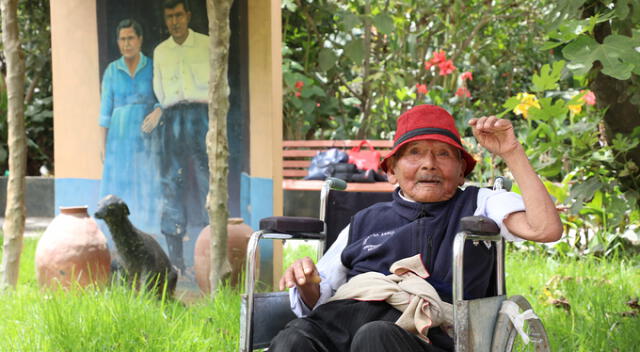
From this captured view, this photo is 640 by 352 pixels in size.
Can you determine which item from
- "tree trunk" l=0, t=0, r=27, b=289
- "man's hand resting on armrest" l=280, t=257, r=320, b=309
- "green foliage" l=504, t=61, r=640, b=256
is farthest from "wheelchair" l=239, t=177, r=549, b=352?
"tree trunk" l=0, t=0, r=27, b=289

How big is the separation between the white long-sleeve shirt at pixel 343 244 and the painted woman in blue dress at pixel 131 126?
1.92 meters

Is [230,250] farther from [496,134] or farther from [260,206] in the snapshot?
[496,134]

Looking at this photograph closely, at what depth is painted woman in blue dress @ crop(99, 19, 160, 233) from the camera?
172 inches

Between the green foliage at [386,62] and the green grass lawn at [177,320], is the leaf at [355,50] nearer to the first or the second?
the green grass lawn at [177,320]

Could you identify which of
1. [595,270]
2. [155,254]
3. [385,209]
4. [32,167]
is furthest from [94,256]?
[32,167]

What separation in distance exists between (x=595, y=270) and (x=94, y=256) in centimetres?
317

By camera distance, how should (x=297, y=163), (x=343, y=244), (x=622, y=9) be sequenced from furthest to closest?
(x=297, y=163), (x=343, y=244), (x=622, y=9)

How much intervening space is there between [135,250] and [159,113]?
836mm

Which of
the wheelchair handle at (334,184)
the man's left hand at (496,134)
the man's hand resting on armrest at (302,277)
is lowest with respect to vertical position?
the man's hand resting on armrest at (302,277)

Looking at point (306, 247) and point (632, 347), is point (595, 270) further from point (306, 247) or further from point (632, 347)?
point (306, 247)

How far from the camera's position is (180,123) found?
4.37 meters

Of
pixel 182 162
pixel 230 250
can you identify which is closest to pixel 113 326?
pixel 230 250

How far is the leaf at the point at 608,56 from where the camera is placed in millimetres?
2316

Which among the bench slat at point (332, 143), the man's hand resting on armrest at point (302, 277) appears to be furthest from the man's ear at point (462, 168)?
the bench slat at point (332, 143)
